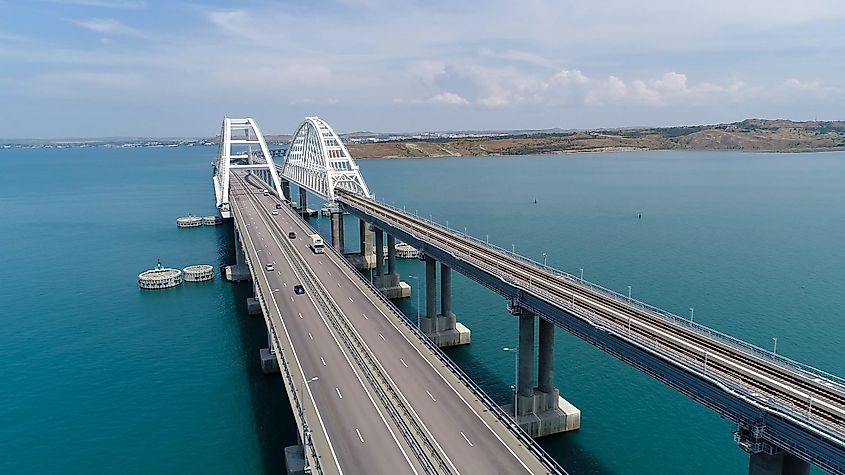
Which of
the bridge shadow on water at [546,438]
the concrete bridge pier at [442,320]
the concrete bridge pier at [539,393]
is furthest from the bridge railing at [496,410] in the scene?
the concrete bridge pier at [442,320]

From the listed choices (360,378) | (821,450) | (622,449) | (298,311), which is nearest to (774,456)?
(821,450)

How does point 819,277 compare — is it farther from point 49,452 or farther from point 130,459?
point 49,452

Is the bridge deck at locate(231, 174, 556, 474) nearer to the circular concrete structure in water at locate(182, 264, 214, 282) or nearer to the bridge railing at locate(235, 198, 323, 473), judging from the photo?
the bridge railing at locate(235, 198, 323, 473)

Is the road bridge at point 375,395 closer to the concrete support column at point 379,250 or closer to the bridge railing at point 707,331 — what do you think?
the bridge railing at point 707,331

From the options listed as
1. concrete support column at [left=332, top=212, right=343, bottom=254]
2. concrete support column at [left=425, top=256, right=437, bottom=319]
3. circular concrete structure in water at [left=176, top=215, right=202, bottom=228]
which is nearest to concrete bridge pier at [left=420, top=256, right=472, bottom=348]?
concrete support column at [left=425, top=256, right=437, bottom=319]

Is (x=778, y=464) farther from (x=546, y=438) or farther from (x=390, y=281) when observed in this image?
(x=390, y=281)

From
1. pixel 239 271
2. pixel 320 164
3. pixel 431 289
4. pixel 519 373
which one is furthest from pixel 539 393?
pixel 320 164
